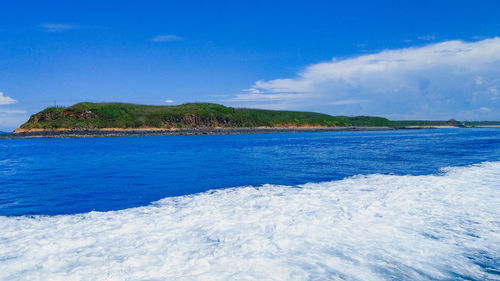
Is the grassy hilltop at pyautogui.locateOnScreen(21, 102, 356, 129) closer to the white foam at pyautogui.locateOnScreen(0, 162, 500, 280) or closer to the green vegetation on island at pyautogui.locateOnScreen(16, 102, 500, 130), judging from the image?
the green vegetation on island at pyautogui.locateOnScreen(16, 102, 500, 130)

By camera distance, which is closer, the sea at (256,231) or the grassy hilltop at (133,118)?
the sea at (256,231)

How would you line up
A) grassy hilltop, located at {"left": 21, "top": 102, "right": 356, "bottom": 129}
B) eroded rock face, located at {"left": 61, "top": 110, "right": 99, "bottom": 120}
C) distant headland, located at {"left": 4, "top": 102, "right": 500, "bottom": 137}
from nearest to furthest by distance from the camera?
distant headland, located at {"left": 4, "top": 102, "right": 500, "bottom": 137} → grassy hilltop, located at {"left": 21, "top": 102, "right": 356, "bottom": 129} → eroded rock face, located at {"left": 61, "top": 110, "right": 99, "bottom": 120}

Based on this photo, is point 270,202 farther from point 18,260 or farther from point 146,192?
point 18,260

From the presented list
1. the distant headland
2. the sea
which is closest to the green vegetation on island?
the distant headland

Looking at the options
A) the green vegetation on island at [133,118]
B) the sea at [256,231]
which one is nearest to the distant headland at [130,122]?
the green vegetation on island at [133,118]

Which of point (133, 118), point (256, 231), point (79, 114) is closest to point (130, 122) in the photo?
point (133, 118)

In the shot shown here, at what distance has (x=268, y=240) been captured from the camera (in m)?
6.66

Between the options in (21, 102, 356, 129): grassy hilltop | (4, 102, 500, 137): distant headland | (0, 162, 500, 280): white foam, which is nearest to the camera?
(0, 162, 500, 280): white foam

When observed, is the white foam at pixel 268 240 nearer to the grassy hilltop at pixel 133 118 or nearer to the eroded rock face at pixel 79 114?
the grassy hilltop at pixel 133 118

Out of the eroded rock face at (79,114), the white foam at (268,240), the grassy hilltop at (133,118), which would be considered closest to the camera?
the white foam at (268,240)

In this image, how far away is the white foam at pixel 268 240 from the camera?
519cm

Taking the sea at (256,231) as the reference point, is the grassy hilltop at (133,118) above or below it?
above

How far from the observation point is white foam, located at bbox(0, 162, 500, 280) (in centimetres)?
519

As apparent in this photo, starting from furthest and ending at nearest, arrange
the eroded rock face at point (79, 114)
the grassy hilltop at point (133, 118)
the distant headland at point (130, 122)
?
the eroded rock face at point (79, 114) < the grassy hilltop at point (133, 118) < the distant headland at point (130, 122)
